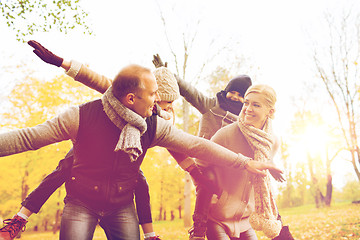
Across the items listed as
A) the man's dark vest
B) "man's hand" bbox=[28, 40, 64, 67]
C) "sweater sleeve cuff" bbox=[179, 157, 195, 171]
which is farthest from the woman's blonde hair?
"man's hand" bbox=[28, 40, 64, 67]

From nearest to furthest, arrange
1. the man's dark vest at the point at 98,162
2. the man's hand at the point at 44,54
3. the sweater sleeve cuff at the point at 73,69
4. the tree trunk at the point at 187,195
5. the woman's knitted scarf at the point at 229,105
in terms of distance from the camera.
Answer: the man's dark vest at the point at 98,162 → the man's hand at the point at 44,54 → the sweater sleeve cuff at the point at 73,69 → the woman's knitted scarf at the point at 229,105 → the tree trunk at the point at 187,195

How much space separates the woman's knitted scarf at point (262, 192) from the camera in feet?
8.98

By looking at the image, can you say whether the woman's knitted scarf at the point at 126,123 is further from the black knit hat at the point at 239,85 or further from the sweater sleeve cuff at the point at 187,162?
the black knit hat at the point at 239,85

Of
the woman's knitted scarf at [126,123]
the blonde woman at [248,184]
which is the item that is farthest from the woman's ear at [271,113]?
the woman's knitted scarf at [126,123]

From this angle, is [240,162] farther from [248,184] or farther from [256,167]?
[248,184]

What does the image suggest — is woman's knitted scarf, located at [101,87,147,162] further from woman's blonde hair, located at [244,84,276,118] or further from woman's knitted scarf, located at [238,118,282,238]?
woman's blonde hair, located at [244,84,276,118]

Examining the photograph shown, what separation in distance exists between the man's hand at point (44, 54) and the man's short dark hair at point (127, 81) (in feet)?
2.29

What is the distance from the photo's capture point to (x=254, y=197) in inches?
115

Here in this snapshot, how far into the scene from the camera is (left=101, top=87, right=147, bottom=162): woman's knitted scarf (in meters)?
1.96

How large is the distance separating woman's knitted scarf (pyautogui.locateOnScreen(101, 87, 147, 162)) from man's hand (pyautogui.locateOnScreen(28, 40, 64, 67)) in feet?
2.18

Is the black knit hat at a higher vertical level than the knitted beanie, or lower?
higher

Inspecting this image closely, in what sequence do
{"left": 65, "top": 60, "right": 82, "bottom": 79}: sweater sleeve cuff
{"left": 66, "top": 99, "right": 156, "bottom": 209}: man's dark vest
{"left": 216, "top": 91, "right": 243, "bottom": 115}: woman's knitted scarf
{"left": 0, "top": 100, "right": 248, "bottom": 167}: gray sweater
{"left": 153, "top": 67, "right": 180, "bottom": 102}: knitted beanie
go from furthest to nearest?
{"left": 216, "top": 91, "right": 243, "bottom": 115}: woman's knitted scarf → {"left": 153, "top": 67, "right": 180, "bottom": 102}: knitted beanie → {"left": 65, "top": 60, "right": 82, "bottom": 79}: sweater sleeve cuff → {"left": 66, "top": 99, "right": 156, "bottom": 209}: man's dark vest → {"left": 0, "top": 100, "right": 248, "bottom": 167}: gray sweater

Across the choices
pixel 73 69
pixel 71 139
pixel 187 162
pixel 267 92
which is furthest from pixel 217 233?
pixel 73 69

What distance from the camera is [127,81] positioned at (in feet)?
6.73
